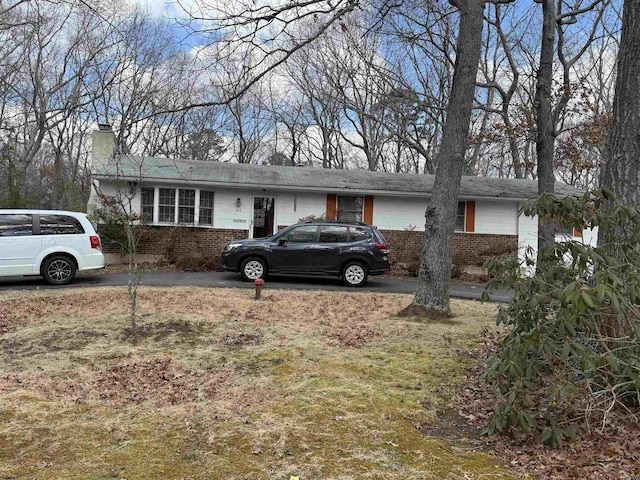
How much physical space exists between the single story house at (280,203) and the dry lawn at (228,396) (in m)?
8.70

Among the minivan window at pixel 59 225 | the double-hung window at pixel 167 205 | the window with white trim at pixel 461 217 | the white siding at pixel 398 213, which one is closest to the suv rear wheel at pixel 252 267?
the minivan window at pixel 59 225

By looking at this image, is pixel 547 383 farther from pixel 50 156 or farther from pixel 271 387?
pixel 50 156

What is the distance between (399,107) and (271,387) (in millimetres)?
23810

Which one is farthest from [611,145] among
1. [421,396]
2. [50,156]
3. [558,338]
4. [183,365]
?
[50,156]

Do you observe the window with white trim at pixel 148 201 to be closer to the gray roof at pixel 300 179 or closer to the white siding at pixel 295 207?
the gray roof at pixel 300 179

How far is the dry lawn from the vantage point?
2975mm

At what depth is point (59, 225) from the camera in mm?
11008

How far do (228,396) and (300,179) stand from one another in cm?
1394

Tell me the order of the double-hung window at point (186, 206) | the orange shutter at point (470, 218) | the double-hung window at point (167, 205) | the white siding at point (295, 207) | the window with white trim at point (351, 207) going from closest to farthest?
the double-hung window at point (167, 205) < the double-hung window at point (186, 206) < the white siding at point (295, 207) < the window with white trim at point (351, 207) < the orange shutter at point (470, 218)

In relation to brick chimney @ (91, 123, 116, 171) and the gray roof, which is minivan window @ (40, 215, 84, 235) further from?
brick chimney @ (91, 123, 116, 171)

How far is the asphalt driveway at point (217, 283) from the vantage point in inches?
448

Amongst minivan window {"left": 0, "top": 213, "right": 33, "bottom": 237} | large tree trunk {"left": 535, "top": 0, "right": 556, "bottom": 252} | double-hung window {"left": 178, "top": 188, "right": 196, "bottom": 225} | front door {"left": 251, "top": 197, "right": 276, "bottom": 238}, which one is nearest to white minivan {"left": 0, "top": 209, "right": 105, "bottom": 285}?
minivan window {"left": 0, "top": 213, "right": 33, "bottom": 237}

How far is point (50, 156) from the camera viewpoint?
33219mm

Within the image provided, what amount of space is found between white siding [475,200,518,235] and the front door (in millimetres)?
7608
